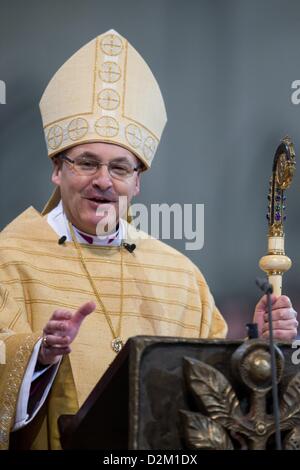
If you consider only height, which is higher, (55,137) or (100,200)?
(55,137)

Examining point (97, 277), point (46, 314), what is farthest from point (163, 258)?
point (46, 314)

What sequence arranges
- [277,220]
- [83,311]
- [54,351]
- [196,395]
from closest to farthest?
1. [196,395]
2. [83,311]
3. [54,351]
4. [277,220]

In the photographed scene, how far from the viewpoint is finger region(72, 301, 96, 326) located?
9.62 ft

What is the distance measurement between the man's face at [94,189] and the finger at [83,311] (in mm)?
1110

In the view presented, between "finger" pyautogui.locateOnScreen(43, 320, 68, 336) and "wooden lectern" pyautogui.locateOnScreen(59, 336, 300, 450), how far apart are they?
35 centimetres

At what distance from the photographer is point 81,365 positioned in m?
3.86

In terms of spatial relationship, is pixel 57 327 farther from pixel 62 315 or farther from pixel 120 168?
pixel 120 168

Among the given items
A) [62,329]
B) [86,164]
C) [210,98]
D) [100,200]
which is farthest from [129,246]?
[210,98]

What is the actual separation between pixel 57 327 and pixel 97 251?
121 centimetres

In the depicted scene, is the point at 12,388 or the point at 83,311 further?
the point at 12,388

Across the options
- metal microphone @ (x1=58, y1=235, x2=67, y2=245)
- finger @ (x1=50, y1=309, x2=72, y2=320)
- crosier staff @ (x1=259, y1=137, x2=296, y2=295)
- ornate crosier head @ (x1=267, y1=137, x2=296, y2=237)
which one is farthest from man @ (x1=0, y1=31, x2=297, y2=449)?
finger @ (x1=50, y1=309, x2=72, y2=320)

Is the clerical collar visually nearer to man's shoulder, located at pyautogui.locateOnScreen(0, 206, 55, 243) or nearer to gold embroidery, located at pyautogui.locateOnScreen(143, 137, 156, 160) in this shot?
man's shoulder, located at pyautogui.locateOnScreen(0, 206, 55, 243)

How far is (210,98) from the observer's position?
5551 millimetres

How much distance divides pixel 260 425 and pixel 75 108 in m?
2.07
